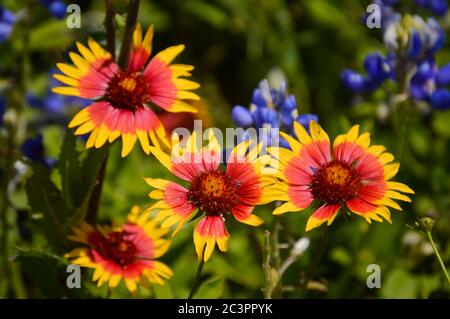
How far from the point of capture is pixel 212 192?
178cm

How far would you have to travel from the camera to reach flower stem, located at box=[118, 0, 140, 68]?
1.90 meters

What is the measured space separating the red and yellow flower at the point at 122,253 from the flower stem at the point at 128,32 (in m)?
0.47

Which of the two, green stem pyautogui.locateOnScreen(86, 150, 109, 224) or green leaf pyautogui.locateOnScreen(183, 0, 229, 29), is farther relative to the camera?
green leaf pyautogui.locateOnScreen(183, 0, 229, 29)

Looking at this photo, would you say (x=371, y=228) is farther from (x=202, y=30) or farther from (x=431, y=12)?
(x=202, y=30)

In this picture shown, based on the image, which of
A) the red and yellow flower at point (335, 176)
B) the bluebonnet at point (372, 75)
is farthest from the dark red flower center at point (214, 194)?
the bluebonnet at point (372, 75)

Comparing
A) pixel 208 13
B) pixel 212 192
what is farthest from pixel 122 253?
pixel 208 13

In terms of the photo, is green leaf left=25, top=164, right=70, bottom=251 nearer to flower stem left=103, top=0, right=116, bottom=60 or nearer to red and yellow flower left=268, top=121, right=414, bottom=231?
flower stem left=103, top=0, right=116, bottom=60

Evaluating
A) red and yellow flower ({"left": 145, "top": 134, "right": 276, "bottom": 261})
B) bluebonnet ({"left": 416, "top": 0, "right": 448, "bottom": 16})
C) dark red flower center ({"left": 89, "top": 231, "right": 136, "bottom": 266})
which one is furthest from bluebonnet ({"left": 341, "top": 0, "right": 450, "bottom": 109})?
dark red flower center ({"left": 89, "top": 231, "right": 136, "bottom": 266})

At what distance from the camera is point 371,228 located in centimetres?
259

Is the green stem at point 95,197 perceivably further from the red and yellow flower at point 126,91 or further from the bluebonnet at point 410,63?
the bluebonnet at point 410,63

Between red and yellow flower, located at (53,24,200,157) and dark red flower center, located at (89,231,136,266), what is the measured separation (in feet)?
0.99

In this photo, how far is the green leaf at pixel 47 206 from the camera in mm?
2072

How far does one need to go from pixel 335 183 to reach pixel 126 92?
0.60 m

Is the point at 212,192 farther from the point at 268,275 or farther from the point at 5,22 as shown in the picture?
the point at 5,22
